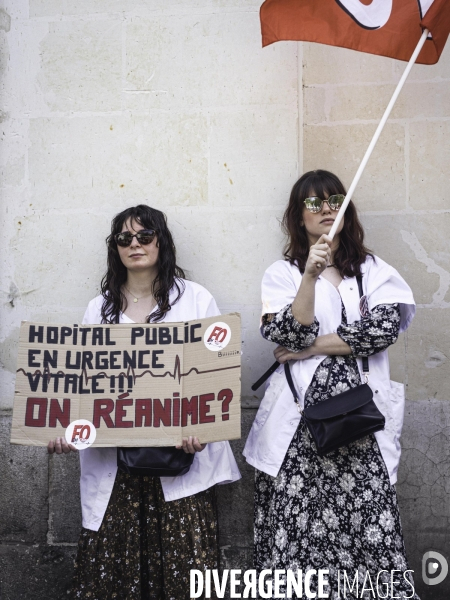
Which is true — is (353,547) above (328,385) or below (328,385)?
below

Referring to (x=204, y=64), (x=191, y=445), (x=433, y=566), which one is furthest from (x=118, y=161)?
(x=433, y=566)

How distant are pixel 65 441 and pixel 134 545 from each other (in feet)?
2.11

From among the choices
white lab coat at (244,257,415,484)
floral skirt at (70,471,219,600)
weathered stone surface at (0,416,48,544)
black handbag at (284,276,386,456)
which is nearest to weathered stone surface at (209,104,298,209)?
white lab coat at (244,257,415,484)

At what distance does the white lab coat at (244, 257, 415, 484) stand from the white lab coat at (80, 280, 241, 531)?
0.16m

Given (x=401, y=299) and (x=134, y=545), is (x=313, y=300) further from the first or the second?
(x=134, y=545)

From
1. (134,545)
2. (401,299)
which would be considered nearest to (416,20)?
(401,299)

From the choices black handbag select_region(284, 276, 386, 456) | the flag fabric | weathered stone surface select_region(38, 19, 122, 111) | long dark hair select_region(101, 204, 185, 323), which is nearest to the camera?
black handbag select_region(284, 276, 386, 456)

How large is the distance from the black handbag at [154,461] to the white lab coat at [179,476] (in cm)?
17

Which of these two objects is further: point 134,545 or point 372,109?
point 372,109

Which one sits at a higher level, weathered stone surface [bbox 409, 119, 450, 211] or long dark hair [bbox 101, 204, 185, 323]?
weathered stone surface [bbox 409, 119, 450, 211]

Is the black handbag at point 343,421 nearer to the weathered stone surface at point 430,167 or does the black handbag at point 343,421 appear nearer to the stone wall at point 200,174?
the stone wall at point 200,174

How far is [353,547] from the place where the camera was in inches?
133

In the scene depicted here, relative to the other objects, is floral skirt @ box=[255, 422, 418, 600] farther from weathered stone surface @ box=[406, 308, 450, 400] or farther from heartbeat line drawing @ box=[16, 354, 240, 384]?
weathered stone surface @ box=[406, 308, 450, 400]

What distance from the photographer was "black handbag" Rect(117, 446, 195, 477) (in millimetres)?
3391
